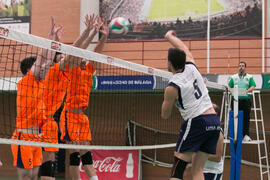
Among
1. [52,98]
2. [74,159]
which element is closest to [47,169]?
[74,159]

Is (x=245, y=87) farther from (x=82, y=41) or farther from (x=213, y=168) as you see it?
(x=82, y=41)

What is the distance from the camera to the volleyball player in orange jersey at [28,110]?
4840 mm

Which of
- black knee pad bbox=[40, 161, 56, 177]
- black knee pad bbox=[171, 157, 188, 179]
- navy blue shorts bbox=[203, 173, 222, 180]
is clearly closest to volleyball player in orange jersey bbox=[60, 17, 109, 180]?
black knee pad bbox=[40, 161, 56, 177]

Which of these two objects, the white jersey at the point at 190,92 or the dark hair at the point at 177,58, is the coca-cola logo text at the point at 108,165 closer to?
the white jersey at the point at 190,92

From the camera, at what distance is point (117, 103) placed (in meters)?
12.2

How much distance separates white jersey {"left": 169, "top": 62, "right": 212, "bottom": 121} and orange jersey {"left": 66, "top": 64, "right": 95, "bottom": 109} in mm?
2105

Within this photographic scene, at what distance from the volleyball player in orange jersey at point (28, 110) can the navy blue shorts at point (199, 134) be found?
1.96 metres

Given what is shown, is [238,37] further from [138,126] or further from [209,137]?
[209,137]

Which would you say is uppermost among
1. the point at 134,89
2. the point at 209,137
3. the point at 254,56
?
the point at 254,56

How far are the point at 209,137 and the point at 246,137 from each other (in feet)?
17.7


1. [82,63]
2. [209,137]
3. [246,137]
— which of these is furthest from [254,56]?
[209,137]

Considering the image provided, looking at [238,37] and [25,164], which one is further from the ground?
[238,37]

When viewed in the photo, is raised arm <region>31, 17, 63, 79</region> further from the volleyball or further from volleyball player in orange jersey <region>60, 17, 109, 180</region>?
the volleyball

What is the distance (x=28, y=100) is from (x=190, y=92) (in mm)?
2157
